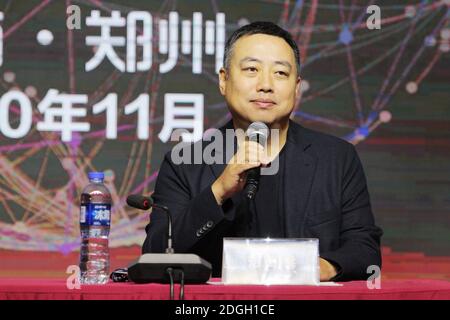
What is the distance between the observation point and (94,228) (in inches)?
96.5

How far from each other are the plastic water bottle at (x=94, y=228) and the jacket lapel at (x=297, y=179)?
497mm

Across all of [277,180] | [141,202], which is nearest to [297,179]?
[277,180]

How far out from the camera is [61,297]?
166 centimetres

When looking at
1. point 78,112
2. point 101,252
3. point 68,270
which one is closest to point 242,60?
point 101,252

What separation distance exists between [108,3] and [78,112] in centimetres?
45

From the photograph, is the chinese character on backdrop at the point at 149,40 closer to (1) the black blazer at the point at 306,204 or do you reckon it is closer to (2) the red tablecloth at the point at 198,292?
(1) the black blazer at the point at 306,204

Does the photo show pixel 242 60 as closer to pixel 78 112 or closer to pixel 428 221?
pixel 78 112

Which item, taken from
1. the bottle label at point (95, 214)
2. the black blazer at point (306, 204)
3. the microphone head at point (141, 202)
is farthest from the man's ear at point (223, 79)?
the microphone head at point (141, 202)

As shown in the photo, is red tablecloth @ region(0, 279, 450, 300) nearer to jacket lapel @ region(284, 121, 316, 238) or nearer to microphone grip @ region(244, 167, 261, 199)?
microphone grip @ region(244, 167, 261, 199)

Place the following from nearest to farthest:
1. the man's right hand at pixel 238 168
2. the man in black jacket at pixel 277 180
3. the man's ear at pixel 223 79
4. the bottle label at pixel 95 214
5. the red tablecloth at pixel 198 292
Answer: the red tablecloth at pixel 198 292 < the man's right hand at pixel 238 168 < the bottle label at pixel 95 214 < the man in black jacket at pixel 277 180 < the man's ear at pixel 223 79

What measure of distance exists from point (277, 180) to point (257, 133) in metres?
0.38

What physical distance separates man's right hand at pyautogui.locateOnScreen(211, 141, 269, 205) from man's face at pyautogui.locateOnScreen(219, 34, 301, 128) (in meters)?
0.32

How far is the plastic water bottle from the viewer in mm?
2207

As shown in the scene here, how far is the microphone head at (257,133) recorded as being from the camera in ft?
7.23
